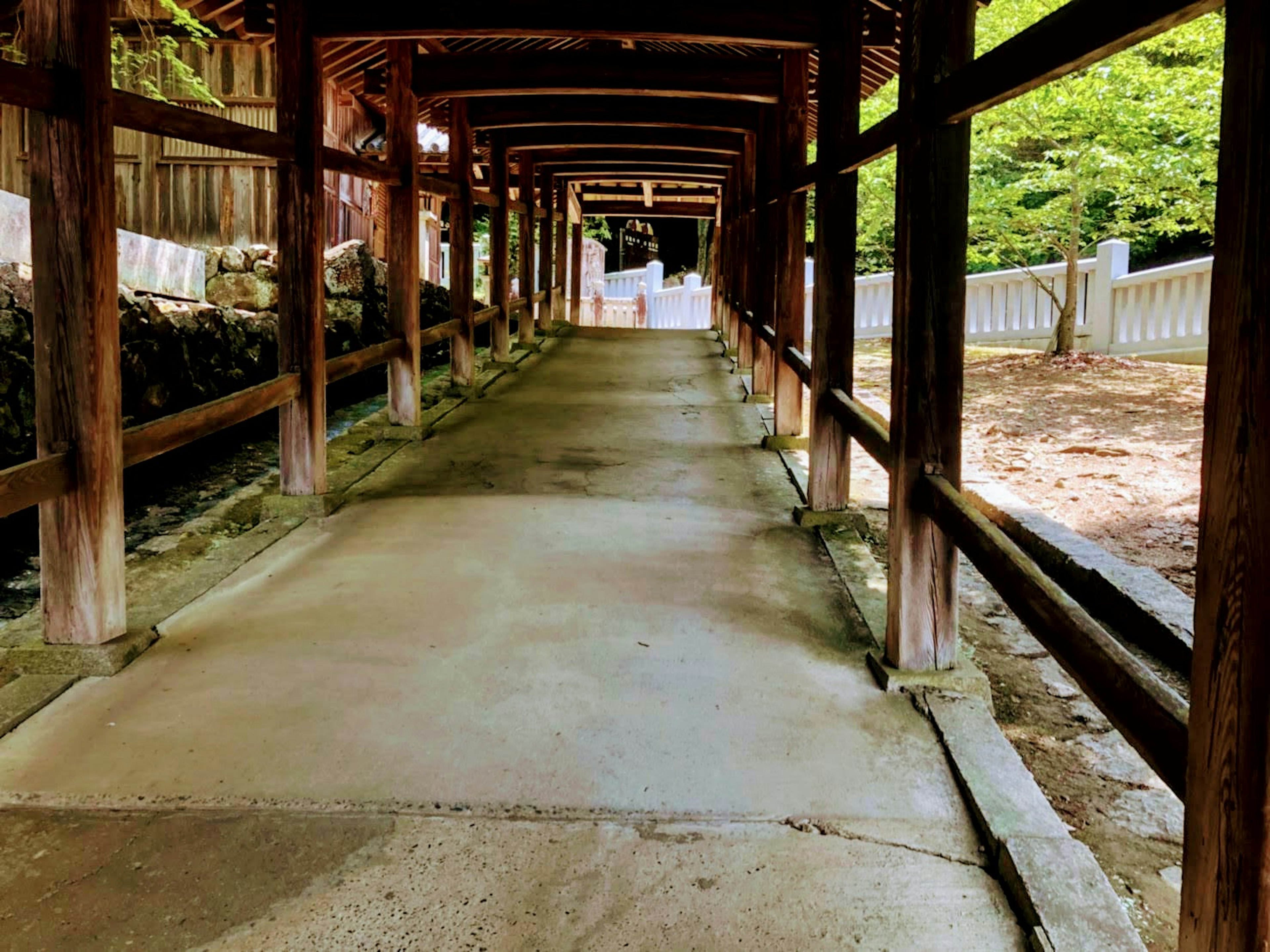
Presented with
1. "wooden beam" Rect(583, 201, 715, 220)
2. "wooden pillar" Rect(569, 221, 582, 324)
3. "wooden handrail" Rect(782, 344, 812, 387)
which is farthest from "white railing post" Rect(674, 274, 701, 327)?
"wooden handrail" Rect(782, 344, 812, 387)

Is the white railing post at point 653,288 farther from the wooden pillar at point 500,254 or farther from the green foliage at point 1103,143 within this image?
the wooden pillar at point 500,254

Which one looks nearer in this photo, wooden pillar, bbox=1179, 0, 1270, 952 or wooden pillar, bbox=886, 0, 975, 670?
wooden pillar, bbox=1179, 0, 1270, 952

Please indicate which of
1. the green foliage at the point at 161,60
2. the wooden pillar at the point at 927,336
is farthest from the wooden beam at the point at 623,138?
the wooden pillar at the point at 927,336

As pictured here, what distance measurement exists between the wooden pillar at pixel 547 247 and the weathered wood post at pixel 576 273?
2.70m

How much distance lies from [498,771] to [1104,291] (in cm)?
1135

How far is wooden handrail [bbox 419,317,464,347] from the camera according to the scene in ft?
25.4

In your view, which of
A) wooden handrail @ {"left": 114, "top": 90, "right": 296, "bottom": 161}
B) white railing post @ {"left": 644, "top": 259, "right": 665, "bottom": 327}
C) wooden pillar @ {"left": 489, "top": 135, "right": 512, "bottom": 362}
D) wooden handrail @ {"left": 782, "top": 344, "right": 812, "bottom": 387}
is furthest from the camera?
white railing post @ {"left": 644, "top": 259, "right": 665, "bottom": 327}

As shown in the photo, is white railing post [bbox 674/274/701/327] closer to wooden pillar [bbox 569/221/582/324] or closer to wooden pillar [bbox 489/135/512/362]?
wooden pillar [bbox 569/221/582/324]

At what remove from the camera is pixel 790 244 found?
6930 millimetres

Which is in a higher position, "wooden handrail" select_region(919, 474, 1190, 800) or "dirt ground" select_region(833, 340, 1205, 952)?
"wooden handrail" select_region(919, 474, 1190, 800)

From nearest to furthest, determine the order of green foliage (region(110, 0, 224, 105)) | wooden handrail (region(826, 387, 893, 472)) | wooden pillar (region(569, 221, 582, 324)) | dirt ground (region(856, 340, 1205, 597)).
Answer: wooden handrail (region(826, 387, 893, 472)) < dirt ground (region(856, 340, 1205, 597)) < green foliage (region(110, 0, 224, 105)) < wooden pillar (region(569, 221, 582, 324))

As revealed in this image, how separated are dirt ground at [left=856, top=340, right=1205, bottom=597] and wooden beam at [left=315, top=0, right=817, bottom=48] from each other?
122 inches

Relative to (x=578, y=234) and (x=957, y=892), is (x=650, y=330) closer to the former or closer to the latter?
(x=578, y=234)

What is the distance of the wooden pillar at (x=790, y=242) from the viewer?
268 inches
